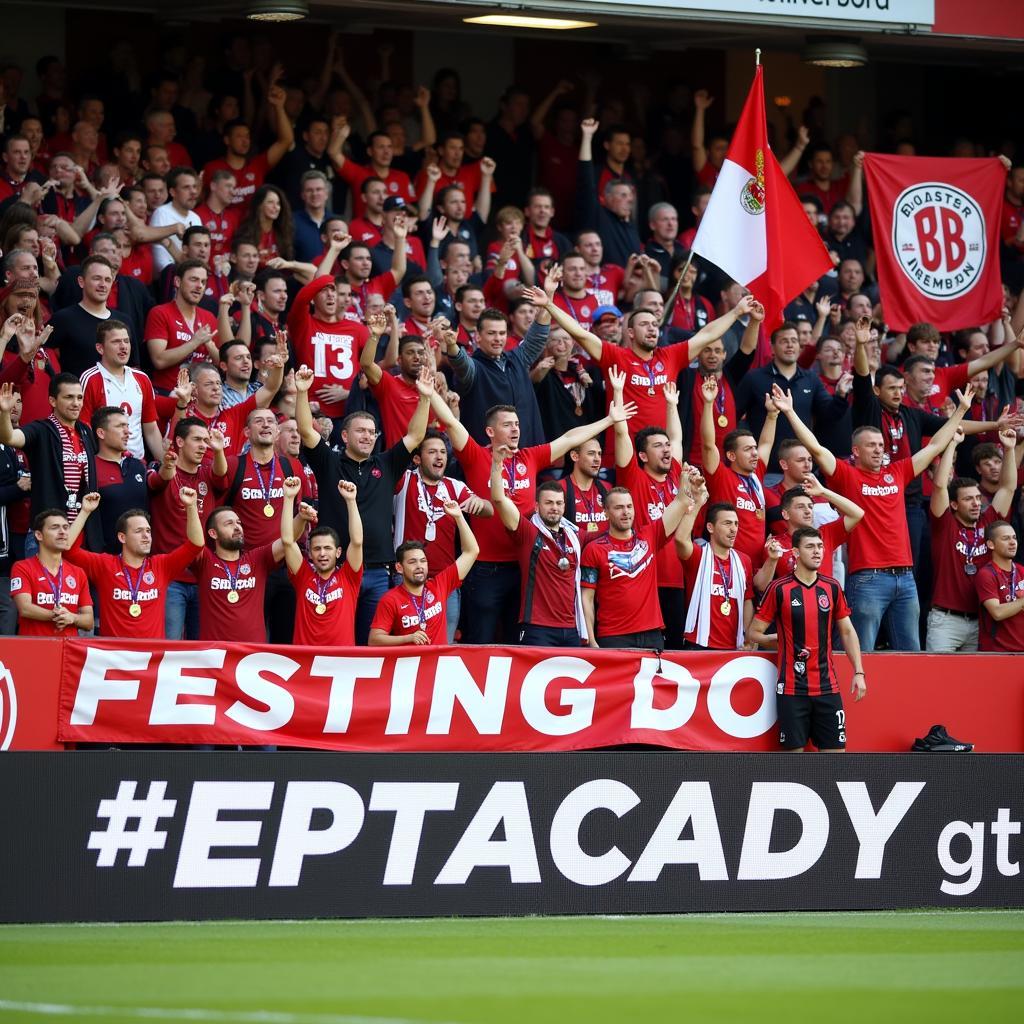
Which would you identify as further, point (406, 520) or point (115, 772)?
point (406, 520)

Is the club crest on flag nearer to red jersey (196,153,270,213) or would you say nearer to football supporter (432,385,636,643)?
football supporter (432,385,636,643)

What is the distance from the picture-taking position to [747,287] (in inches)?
599

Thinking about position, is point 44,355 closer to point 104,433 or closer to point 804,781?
point 104,433

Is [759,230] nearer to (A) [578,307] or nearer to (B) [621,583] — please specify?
(A) [578,307]

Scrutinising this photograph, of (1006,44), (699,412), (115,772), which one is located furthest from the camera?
(1006,44)

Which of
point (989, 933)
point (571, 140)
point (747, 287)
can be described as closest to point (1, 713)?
point (989, 933)

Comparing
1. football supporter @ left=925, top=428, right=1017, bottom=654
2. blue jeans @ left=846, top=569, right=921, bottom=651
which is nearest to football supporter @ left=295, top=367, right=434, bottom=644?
blue jeans @ left=846, top=569, right=921, bottom=651

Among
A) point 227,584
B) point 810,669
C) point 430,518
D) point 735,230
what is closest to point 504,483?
point 430,518

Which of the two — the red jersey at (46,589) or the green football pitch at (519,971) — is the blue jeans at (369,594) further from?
the green football pitch at (519,971)

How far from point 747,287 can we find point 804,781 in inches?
205

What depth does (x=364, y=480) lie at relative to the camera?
43.7 feet

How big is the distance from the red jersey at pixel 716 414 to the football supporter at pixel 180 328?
12.3 ft

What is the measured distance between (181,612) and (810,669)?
4290mm

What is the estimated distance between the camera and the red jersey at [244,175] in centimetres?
1577
